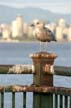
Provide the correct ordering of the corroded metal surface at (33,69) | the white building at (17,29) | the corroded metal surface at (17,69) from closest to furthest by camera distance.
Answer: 1. the corroded metal surface at (33,69)
2. the corroded metal surface at (17,69)
3. the white building at (17,29)

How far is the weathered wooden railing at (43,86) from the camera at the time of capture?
5508mm

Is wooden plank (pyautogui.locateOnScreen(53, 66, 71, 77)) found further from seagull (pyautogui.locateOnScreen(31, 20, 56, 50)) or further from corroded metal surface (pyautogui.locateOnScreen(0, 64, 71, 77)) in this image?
seagull (pyautogui.locateOnScreen(31, 20, 56, 50))

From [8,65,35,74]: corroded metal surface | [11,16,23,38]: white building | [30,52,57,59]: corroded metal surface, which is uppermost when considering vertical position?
[30,52,57,59]: corroded metal surface

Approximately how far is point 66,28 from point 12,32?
15.9 m

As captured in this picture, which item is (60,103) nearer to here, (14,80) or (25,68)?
(25,68)

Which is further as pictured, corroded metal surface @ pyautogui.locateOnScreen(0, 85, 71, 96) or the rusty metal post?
the rusty metal post

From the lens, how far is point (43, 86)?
5629 millimetres

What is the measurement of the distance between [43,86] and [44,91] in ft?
0.26

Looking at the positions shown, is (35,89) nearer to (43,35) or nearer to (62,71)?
(62,71)

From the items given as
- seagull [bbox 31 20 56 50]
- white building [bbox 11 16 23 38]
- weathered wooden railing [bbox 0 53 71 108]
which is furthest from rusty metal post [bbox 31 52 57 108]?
white building [bbox 11 16 23 38]

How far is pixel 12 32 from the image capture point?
15375cm

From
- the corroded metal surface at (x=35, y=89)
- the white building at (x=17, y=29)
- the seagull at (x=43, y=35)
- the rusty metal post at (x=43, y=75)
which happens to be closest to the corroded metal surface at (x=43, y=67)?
the rusty metal post at (x=43, y=75)

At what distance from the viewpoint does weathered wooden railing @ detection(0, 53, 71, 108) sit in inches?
217

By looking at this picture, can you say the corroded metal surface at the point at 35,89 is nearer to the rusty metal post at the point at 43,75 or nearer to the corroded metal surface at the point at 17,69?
the rusty metal post at the point at 43,75
